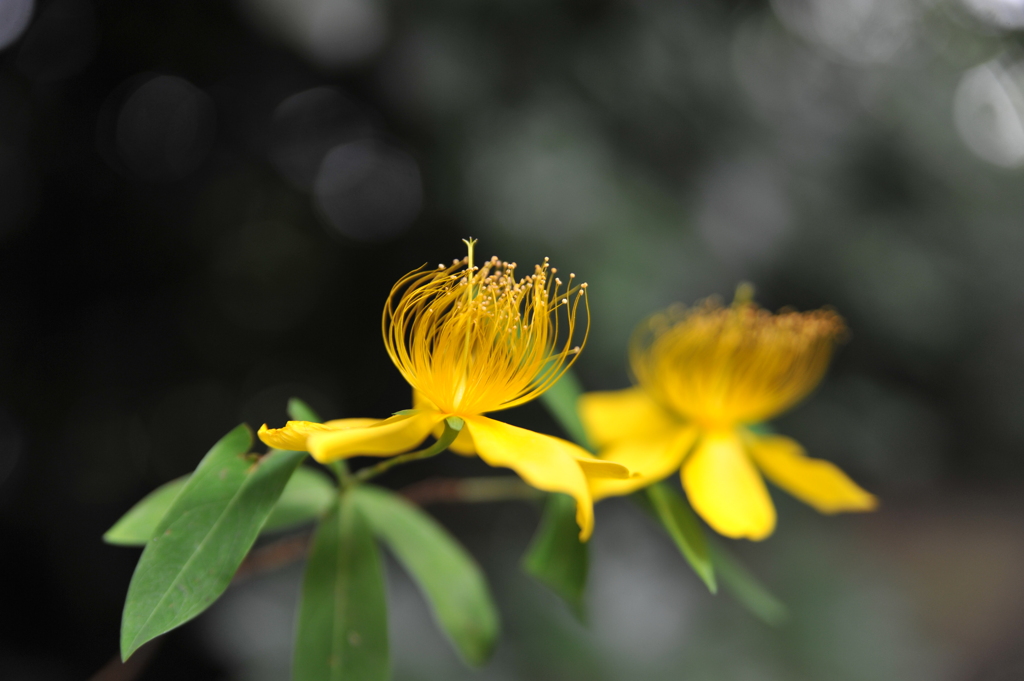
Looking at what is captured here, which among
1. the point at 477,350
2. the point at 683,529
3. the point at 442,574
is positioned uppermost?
the point at 477,350

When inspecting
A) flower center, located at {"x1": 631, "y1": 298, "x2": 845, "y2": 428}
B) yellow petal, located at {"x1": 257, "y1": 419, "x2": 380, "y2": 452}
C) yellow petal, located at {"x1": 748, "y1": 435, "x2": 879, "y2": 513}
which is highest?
flower center, located at {"x1": 631, "y1": 298, "x2": 845, "y2": 428}

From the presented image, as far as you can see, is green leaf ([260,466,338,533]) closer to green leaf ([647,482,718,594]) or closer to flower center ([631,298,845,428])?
green leaf ([647,482,718,594])

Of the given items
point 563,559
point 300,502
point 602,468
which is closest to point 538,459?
point 602,468

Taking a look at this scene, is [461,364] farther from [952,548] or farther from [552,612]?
[952,548]

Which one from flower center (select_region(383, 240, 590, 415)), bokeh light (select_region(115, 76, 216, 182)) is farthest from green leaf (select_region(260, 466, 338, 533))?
bokeh light (select_region(115, 76, 216, 182))

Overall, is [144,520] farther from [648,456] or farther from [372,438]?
[648,456]

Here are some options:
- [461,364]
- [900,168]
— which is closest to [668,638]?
[461,364]

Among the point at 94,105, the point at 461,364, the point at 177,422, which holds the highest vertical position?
the point at 461,364
